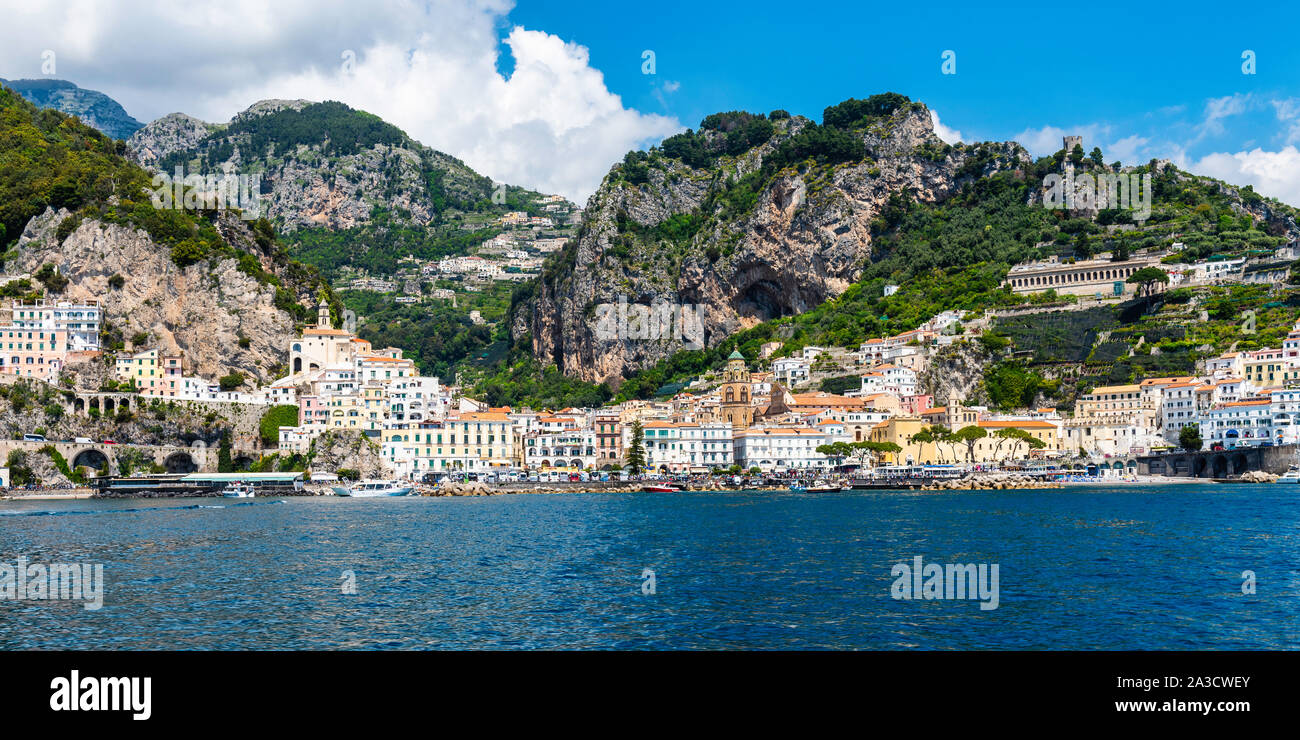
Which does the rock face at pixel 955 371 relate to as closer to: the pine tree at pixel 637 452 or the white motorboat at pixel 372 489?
the pine tree at pixel 637 452

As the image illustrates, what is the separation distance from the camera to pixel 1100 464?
269ft

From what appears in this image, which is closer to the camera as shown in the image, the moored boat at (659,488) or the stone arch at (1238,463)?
the stone arch at (1238,463)

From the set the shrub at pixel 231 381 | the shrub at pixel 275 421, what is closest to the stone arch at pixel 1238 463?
the shrub at pixel 275 421

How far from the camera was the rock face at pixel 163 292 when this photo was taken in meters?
87.4

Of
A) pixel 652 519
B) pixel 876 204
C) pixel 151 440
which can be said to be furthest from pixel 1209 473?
pixel 151 440

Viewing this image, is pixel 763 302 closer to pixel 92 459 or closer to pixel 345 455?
pixel 345 455

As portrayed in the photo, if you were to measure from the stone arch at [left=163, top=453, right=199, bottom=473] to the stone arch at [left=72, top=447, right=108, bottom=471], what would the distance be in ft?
13.6

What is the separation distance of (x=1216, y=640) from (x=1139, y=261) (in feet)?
304

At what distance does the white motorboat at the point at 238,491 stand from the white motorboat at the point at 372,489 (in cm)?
563

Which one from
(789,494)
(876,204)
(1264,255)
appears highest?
(876,204)

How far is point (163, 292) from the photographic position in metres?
89.1

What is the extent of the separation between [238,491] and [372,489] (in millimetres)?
8820

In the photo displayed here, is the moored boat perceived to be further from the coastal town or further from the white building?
the white building
